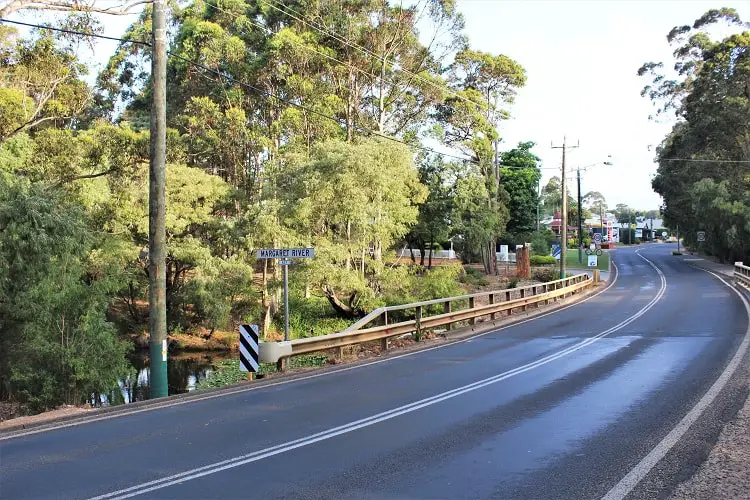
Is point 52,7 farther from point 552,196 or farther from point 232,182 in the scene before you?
point 552,196

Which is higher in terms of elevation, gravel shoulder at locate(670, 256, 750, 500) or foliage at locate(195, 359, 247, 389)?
gravel shoulder at locate(670, 256, 750, 500)

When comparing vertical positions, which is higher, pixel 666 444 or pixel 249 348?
pixel 249 348

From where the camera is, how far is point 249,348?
13227 mm

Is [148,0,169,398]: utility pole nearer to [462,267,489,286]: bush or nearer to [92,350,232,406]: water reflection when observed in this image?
[92,350,232,406]: water reflection

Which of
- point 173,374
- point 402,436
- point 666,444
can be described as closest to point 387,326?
point 402,436

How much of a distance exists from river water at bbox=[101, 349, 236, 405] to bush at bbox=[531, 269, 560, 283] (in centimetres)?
2598

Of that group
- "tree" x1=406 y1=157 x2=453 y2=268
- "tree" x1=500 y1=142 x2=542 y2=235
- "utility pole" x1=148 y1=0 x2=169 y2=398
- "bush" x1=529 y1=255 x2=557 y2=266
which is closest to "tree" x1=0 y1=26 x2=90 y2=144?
"utility pole" x1=148 y1=0 x2=169 y2=398

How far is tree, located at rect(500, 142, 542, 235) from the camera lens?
71.3 metres

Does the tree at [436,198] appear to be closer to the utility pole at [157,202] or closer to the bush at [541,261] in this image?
the bush at [541,261]

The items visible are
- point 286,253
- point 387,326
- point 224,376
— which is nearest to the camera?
point 286,253

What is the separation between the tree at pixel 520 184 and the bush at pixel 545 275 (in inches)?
659

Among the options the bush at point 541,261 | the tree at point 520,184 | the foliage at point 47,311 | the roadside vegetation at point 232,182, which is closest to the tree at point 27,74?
the roadside vegetation at point 232,182

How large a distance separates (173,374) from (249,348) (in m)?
15.1

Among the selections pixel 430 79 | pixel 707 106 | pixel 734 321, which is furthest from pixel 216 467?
pixel 707 106
